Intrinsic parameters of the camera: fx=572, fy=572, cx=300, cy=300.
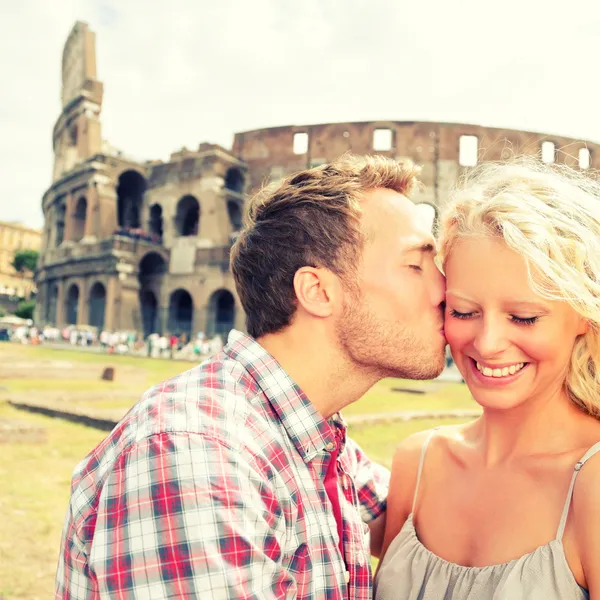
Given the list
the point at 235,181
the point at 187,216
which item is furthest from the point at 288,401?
the point at 187,216

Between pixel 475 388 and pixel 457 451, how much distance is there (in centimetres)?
40

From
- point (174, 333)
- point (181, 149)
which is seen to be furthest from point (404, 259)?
point (181, 149)

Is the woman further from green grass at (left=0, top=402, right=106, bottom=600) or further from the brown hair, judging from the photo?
green grass at (left=0, top=402, right=106, bottom=600)

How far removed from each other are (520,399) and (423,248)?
24.2 inches

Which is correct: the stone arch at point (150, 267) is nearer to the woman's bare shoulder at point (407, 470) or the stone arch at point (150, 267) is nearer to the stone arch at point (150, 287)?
the stone arch at point (150, 287)

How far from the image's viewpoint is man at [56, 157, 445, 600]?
126 cm

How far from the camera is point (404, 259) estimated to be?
1988 millimetres

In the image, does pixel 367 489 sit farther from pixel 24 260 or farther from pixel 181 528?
pixel 24 260

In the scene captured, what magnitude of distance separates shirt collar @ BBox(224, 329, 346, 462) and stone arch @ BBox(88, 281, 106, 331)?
2990 centimetres

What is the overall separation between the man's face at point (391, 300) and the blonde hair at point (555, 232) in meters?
0.21

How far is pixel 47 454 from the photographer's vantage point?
617cm

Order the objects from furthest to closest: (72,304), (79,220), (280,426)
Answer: (79,220), (72,304), (280,426)

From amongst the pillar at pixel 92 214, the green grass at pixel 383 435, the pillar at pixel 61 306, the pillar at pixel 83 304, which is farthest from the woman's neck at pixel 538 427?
the pillar at pixel 61 306

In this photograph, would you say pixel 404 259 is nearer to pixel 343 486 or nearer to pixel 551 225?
pixel 551 225
